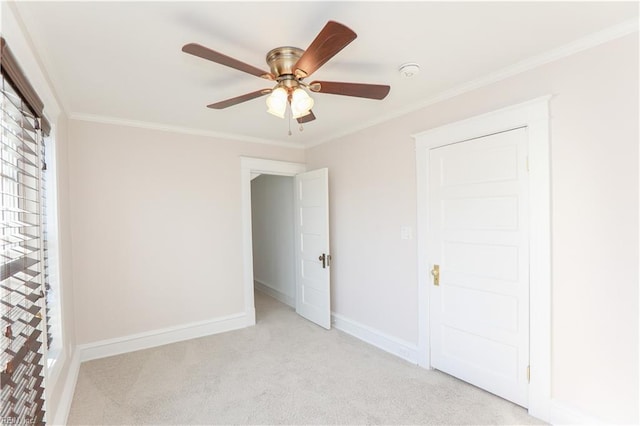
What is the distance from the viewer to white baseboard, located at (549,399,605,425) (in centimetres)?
183

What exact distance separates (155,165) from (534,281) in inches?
139

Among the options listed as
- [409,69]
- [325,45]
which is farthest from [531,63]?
[325,45]

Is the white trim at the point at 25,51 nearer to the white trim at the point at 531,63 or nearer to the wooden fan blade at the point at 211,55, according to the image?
the wooden fan blade at the point at 211,55

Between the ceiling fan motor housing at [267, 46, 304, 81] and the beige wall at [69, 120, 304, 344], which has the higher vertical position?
the ceiling fan motor housing at [267, 46, 304, 81]

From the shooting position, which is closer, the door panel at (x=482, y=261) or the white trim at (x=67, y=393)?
the white trim at (x=67, y=393)

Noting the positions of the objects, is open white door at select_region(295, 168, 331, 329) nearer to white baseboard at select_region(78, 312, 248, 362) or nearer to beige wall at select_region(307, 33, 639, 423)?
white baseboard at select_region(78, 312, 248, 362)

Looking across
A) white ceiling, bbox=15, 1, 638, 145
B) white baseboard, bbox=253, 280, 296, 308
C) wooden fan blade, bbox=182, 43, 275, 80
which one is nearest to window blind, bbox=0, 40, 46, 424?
white ceiling, bbox=15, 1, 638, 145

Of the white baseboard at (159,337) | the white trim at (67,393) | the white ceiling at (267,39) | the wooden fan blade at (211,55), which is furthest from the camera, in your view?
the white baseboard at (159,337)

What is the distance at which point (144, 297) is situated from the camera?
3221 mm

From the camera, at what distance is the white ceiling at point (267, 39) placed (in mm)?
1491

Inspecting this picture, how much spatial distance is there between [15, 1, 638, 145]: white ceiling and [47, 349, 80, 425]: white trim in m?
2.16

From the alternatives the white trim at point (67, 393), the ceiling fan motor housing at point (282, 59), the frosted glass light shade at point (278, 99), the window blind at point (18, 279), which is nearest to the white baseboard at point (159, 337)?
the white trim at point (67, 393)

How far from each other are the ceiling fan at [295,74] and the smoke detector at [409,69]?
1.24 ft

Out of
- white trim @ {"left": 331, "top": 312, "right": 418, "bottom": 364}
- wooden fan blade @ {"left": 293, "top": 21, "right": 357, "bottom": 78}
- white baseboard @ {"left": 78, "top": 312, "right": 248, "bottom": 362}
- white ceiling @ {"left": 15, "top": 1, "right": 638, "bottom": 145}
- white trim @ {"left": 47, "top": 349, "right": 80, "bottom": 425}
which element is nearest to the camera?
wooden fan blade @ {"left": 293, "top": 21, "right": 357, "bottom": 78}
